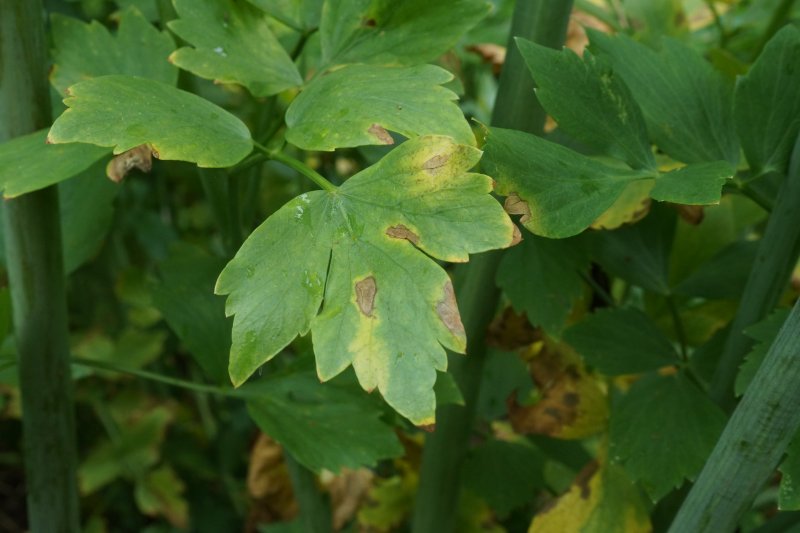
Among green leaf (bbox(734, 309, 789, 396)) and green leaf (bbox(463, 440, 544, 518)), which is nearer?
green leaf (bbox(734, 309, 789, 396))

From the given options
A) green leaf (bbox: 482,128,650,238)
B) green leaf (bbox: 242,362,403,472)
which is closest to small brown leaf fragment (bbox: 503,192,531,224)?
green leaf (bbox: 482,128,650,238)

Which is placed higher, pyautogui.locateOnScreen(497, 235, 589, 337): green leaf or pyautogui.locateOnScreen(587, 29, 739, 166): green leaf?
pyautogui.locateOnScreen(587, 29, 739, 166): green leaf

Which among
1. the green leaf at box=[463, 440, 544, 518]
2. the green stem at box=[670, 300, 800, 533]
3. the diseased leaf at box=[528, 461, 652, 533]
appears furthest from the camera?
the green leaf at box=[463, 440, 544, 518]

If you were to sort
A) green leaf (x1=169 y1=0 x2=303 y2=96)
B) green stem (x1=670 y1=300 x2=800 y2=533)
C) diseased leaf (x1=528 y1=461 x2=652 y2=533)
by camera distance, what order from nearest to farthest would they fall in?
green stem (x1=670 y1=300 x2=800 y2=533) → green leaf (x1=169 y1=0 x2=303 y2=96) → diseased leaf (x1=528 y1=461 x2=652 y2=533)

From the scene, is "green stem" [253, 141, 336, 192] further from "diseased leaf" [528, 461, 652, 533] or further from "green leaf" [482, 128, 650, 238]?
"diseased leaf" [528, 461, 652, 533]

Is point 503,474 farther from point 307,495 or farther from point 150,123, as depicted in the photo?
point 150,123

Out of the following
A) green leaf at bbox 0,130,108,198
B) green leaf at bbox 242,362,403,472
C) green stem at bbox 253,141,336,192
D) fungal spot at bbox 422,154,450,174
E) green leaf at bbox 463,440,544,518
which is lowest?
green leaf at bbox 463,440,544,518

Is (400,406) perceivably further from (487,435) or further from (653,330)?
(487,435)
